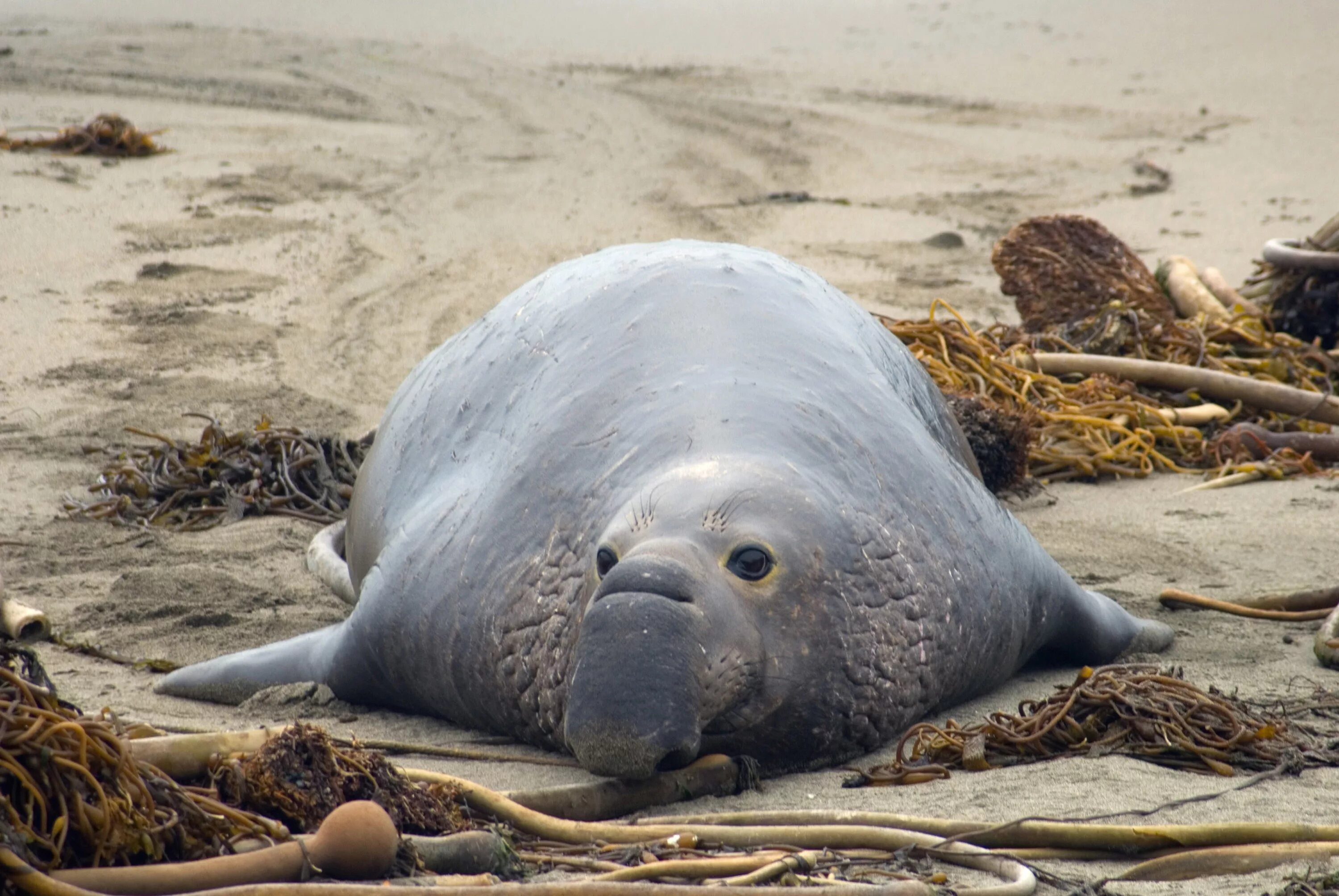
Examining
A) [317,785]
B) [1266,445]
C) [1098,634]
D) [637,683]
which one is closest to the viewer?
[317,785]

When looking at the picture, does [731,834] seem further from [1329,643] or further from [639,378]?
[1329,643]

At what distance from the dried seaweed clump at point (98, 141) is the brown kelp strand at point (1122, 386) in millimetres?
6746

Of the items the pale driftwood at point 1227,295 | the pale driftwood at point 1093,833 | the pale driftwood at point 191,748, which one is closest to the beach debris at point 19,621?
the pale driftwood at point 191,748

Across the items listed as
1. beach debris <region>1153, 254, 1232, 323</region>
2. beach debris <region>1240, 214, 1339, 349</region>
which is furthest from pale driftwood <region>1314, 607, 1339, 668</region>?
beach debris <region>1153, 254, 1232, 323</region>

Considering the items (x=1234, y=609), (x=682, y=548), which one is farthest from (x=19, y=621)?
(x=1234, y=609)

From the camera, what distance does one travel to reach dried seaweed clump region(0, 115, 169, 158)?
11.7 meters

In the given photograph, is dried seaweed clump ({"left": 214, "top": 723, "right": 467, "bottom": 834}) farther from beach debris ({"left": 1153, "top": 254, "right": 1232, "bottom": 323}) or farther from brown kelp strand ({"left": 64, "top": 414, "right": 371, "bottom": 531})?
beach debris ({"left": 1153, "top": 254, "right": 1232, "bottom": 323})

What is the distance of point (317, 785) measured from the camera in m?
2.60

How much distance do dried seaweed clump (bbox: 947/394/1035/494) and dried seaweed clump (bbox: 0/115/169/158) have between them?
25.8 feet

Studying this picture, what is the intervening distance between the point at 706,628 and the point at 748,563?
21cm

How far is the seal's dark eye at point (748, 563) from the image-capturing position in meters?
3.10

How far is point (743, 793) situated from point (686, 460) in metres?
0.71

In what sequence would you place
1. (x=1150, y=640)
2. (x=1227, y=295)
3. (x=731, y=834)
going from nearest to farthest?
(x=731, y=834) → (x=1150, y=640) → (x=1227, y=295)

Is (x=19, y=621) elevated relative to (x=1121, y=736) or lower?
lower
